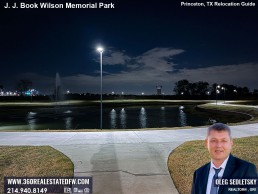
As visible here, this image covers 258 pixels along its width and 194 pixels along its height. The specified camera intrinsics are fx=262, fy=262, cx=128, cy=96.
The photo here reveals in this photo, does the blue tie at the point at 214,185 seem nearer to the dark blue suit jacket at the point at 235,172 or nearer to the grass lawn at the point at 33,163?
the dark blue suit jacket at the point at 235,172

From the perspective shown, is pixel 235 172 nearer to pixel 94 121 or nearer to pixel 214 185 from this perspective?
pixel 214 185

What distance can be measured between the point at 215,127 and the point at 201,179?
51 centimetres

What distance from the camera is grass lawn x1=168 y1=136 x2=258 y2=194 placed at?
693 centimetres

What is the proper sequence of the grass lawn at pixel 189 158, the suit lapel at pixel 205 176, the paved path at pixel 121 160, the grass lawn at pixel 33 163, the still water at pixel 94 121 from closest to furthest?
the suit lapel at pixel 205 176
the paved path at pixel 121 160
the grass lawn at pixel 189 158
the grass lawn at pixel 33 163
the still water at pixel 94 121

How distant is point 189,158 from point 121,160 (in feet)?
7.68

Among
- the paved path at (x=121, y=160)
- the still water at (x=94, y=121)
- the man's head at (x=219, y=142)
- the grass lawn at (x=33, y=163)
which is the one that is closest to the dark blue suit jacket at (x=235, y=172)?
the man's head at (x=219, y=142)

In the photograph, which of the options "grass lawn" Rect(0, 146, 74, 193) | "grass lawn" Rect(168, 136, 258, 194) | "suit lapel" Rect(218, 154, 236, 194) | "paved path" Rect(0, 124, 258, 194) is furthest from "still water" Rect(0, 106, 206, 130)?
"suit lapel" Rect(218, 154, 236, 194)

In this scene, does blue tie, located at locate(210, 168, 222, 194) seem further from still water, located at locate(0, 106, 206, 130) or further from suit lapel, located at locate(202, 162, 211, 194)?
still water, located at locate(0, 106, 206, 130)

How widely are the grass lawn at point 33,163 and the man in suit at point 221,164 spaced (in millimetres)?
5787

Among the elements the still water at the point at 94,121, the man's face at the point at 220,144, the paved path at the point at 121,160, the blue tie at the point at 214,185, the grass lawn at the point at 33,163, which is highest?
the man's face at the point at 220,144

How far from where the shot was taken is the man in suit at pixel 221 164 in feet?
7.35

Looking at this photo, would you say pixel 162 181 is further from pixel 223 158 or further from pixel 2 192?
pixel 223 158

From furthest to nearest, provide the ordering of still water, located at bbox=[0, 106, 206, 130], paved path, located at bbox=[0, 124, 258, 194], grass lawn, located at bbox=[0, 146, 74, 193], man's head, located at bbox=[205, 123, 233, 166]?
still water, located at bbox=[0, 106, 206, 130] → grass lawn, located at bbox=[0, 146, 74, 193] → paved path, located at bbox=[0, 124, 258, 194] → man's head, located at bbox=[205, 123, 233, 166]

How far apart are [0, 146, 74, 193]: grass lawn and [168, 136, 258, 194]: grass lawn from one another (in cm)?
305
